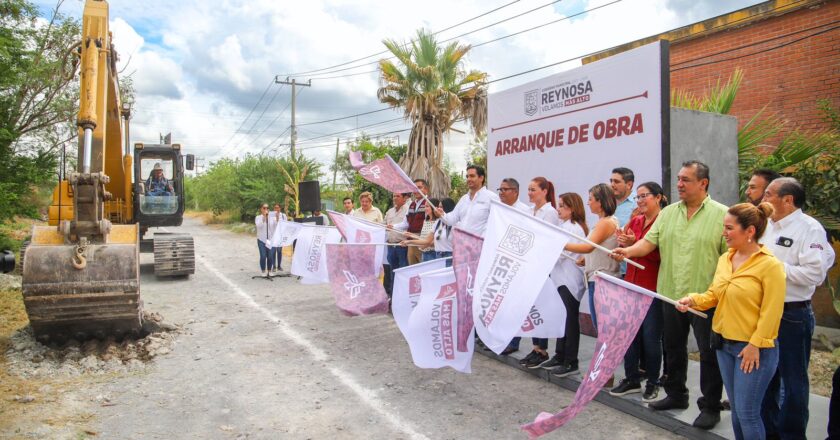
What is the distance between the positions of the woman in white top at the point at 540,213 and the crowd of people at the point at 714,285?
0.4 inches

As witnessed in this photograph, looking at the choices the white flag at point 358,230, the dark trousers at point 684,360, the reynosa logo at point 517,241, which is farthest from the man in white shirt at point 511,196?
the white flag at point 358,230

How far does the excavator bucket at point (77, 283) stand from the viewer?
19.4 feet

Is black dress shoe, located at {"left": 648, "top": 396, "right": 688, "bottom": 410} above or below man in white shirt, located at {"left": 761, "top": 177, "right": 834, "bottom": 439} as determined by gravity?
below

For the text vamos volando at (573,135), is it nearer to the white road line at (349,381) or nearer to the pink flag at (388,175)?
the pink flag at (388,175)

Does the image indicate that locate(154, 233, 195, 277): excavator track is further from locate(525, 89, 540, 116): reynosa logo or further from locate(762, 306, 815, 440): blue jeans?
locate(762, 306, 815, 440): blue jeans

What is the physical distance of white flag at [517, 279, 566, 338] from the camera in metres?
5.38

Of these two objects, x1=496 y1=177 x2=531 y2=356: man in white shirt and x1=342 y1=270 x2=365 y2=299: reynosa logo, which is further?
x1=342 y1=270 x2=365 y2=299: reynosa logo

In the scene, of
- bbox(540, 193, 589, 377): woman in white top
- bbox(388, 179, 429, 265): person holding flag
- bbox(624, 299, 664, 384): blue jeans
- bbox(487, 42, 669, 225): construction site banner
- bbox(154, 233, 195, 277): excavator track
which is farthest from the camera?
bbox(154, 233, 195, 277): excavator track

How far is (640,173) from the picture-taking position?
6348mm

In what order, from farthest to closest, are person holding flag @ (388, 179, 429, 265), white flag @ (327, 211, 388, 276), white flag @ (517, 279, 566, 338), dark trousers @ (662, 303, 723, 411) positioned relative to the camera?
1. person holding flag @ (388, 179, 429, 265)
2. white flag @ (327, 211, 388, 276)
3. white flag @ (517, 279, 566, 338)
4. dark trousers @ (662, 303, 723, 411)

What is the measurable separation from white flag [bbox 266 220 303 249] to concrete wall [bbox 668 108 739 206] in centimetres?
859

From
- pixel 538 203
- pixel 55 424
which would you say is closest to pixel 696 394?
pixel 538 203

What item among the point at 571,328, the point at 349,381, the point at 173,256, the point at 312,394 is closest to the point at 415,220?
the point at 349,381

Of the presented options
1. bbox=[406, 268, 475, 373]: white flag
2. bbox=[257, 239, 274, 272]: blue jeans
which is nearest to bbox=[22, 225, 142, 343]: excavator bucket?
bbox=[406, 268, 475, 373]: white flag
